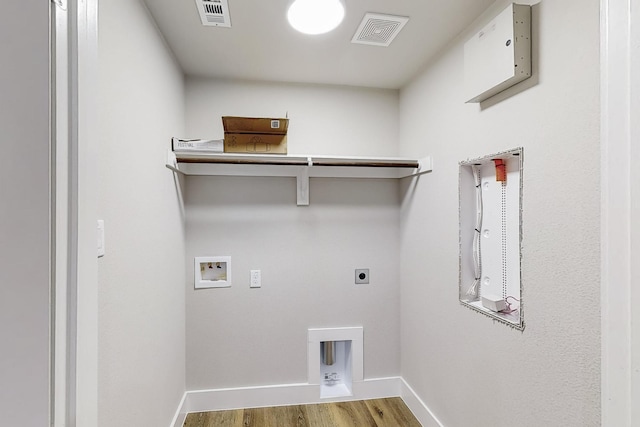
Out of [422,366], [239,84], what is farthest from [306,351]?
[239,84]

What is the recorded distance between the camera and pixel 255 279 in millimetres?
2482

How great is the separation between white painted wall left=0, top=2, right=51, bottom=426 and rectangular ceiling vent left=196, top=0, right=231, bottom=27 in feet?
3.74

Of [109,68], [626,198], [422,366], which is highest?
[109,68]

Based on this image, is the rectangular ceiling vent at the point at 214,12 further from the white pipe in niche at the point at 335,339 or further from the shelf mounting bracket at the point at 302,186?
the white pipe in niche at the point at 335,339

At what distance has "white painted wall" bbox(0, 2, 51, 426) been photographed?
1.93ft

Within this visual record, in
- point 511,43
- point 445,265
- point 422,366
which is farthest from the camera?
point 422,366

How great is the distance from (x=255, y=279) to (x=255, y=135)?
3.53 feet

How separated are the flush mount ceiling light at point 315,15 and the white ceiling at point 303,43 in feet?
0.14

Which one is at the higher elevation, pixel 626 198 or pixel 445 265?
pixel 626 198

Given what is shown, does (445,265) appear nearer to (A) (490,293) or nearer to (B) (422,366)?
(A) (490,293)

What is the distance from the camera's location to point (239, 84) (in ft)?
8.07

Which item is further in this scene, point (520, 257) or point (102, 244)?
point (520, 257)

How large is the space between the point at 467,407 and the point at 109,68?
2.32m

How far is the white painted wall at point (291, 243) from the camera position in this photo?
7.98 feet
